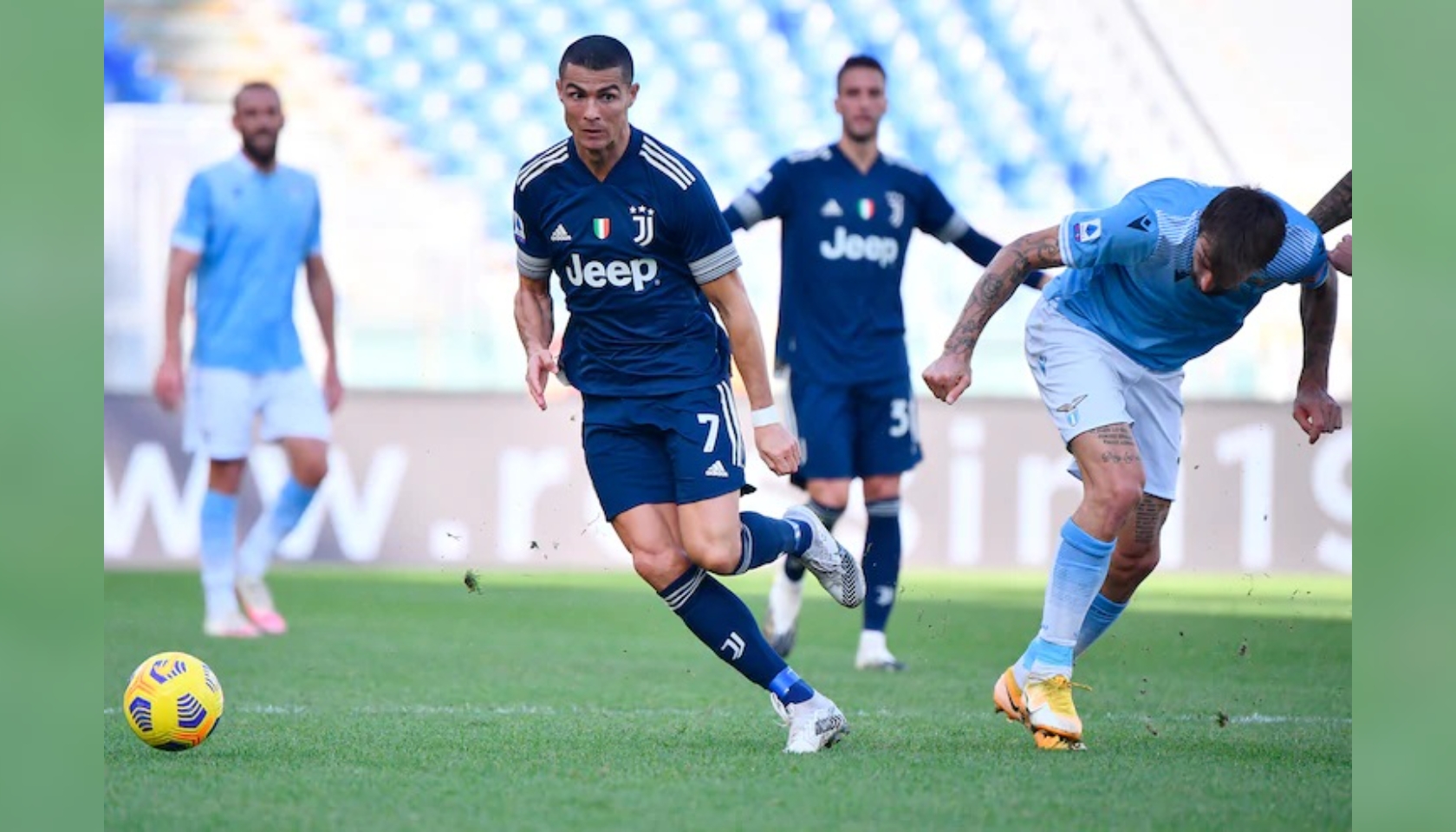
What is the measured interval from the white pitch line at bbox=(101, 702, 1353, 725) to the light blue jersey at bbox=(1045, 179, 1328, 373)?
129 centimetres

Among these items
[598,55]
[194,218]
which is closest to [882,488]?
[194,218]

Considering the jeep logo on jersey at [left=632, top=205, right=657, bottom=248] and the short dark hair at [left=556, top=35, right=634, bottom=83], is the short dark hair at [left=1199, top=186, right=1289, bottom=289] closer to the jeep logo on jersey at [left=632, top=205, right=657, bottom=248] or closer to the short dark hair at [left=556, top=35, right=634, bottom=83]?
the jeep logo on jersey at [left=632, top=205, right=657, bottom=248]

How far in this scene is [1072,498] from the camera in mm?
14102

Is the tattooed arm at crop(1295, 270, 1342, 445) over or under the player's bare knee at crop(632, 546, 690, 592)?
over

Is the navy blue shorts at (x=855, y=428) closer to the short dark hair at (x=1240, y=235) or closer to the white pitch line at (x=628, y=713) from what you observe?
the white pitch line at (x=628, y=713)

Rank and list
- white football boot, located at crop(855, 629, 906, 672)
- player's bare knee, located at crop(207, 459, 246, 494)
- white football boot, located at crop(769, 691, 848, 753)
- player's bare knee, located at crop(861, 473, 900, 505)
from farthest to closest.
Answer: player's bare knee, located at crop(207, 459, 246, 494) < player's bare knee, located at crop(861, 473, 900, 505) < white football boot, located at crop(855, 629, 906, 672) < white football boot, located at crop(769, 691, 848, 753)

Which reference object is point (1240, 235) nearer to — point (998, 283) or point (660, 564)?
point (998, 283)

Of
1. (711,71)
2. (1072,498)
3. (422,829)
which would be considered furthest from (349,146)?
(422,829)

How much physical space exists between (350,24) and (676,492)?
14.3 m

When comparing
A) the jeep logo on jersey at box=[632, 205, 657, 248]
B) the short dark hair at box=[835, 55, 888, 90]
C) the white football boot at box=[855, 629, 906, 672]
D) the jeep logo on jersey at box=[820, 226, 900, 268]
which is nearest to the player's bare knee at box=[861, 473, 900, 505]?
the white football boot at box=[855, 629, 906, 672]

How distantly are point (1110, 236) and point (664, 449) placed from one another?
4.67 ft

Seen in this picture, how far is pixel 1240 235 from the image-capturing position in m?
5.43

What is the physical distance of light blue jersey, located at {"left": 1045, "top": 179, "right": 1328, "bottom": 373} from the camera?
18.7 feet
